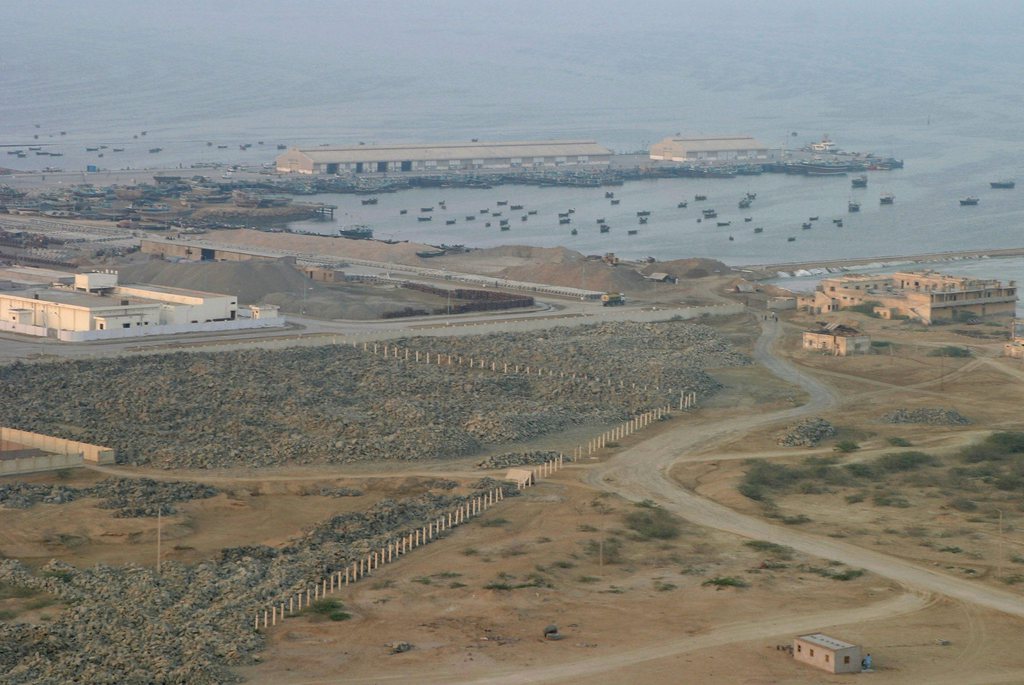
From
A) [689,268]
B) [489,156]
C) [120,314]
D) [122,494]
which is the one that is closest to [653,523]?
[122,494]

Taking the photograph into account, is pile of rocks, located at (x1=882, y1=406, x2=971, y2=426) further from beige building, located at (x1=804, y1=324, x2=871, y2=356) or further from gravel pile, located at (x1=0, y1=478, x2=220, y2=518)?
gravel pile, located at (x1=0, y1=478, x2=220, y2=518)

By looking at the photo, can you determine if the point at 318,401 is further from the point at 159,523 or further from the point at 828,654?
the point at 828,654

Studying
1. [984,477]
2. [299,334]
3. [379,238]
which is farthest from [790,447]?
[379,238]

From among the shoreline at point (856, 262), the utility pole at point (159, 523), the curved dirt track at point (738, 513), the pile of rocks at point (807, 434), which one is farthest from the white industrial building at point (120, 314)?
the shoreline at point (856, 262)

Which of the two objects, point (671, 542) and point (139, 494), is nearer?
point (671, 542)

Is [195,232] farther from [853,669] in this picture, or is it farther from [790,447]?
[853,669]

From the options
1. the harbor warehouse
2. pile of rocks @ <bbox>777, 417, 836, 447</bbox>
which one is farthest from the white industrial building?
the harbor warehouse
